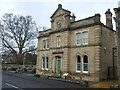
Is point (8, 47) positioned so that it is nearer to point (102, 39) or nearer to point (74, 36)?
point (74, 36)

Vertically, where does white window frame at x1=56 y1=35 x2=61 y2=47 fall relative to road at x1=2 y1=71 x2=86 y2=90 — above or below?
above

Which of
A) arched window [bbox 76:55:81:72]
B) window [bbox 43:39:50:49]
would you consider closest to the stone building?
arched window [bbox 76:55:81:72]

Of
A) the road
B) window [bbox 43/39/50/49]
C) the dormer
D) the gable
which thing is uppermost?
the gable

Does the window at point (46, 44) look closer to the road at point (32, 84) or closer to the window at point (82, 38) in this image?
the window at point (82, 38)

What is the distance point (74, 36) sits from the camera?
2375 cm

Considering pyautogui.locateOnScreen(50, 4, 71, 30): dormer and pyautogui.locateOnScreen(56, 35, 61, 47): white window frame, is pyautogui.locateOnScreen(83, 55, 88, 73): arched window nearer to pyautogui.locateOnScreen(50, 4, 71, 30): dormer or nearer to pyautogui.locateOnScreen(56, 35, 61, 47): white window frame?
pyautogui.locateOnScreen(56, 35, 61, 47): white window frame

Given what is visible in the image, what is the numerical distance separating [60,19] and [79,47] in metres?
6.10

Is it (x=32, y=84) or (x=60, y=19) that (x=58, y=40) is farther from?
(x=32, y=84)

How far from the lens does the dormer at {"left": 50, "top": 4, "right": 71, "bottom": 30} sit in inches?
976

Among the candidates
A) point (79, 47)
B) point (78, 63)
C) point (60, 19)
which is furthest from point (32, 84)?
point (60, 19)

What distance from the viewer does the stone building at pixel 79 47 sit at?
20719 millimetres

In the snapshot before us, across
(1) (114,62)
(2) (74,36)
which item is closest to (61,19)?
(2) (74,36)

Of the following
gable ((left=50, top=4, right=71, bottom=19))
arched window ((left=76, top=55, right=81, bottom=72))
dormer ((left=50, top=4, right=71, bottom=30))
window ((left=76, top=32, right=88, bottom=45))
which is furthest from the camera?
gable ((left=50, top=4, right=71, bottom=19))

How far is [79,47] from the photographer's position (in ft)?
74.1
